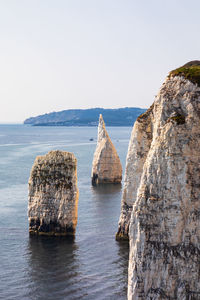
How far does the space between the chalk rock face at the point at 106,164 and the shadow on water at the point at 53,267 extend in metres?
38.2

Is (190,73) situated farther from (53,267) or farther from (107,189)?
(107,189)

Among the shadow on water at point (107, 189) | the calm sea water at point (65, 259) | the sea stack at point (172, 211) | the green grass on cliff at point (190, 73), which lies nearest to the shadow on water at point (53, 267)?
the calm sea water at point (65, 259)

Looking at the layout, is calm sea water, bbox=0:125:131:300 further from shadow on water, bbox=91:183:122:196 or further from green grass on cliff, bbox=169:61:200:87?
green grass on cliff, bbox=169:61:200:87

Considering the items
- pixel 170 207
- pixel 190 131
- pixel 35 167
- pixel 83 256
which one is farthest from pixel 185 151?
pixel 35 167

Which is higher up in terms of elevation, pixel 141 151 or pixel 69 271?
pixel 141 151

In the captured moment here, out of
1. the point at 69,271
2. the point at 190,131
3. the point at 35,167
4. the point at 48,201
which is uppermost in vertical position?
the point at 190,131

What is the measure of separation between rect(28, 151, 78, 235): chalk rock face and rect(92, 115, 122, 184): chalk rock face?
122 ft

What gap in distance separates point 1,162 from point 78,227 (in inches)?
2893

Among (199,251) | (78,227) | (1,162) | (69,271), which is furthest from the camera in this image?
(1,162)

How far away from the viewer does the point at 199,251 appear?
2238cm

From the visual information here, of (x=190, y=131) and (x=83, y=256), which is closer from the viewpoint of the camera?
(x=190, y=131)

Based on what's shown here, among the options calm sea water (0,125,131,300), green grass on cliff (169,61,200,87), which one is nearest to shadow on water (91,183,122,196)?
calm sea water (0,125,131,300)

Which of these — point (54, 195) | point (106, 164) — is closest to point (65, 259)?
point (54, 195)

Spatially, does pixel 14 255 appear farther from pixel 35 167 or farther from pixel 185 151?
pixel 185 151
